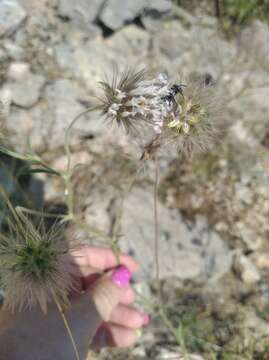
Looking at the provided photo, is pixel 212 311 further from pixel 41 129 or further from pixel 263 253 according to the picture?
pixel 41 129

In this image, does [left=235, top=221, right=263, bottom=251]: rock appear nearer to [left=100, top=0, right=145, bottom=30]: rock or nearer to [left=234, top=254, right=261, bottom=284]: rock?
[left=234, top=254, right=261, bottom=284]: rock

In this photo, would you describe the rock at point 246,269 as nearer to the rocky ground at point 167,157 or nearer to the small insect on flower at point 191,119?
the rocky ground at point 167,157

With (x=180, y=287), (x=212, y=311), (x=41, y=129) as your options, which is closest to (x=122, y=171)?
(x=41, y=129)

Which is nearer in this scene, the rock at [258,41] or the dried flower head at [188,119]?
the dried flower head at [188,119]

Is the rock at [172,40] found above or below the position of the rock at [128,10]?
below

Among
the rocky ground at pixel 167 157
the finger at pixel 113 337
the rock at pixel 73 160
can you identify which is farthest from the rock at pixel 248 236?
the rock at pixel 73 160

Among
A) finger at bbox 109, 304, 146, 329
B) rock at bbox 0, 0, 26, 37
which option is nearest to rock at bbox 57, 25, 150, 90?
rock at bbox 0, 0, 26, 37
